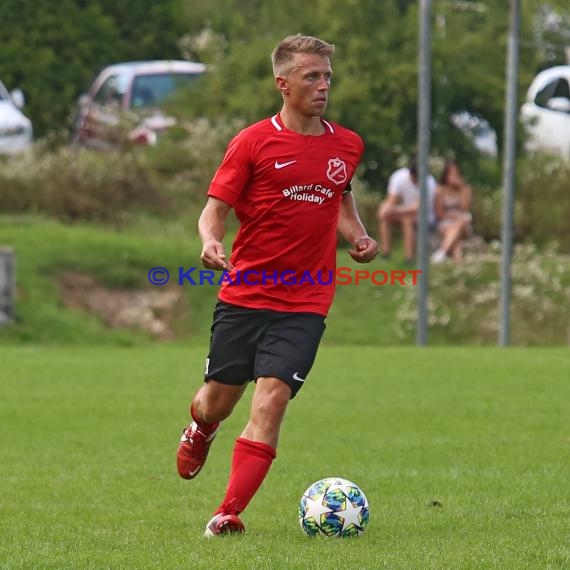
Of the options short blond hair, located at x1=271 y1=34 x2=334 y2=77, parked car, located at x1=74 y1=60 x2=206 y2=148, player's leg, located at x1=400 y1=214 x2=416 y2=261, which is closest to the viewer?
short blond hair, located at x1=271 y1=34 x2=334 y2=77

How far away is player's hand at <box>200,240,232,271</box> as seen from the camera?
24.1 feet

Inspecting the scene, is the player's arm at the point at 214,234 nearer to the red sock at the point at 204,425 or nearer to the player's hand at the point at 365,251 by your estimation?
the player's hand at the point at 365,251

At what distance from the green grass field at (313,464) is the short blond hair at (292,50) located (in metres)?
2.16

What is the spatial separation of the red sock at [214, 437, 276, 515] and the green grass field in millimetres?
203

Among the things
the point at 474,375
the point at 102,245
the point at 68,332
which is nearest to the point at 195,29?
the point at 102,245

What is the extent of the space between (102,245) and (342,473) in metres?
14.1

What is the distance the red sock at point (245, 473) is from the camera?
24.9ft

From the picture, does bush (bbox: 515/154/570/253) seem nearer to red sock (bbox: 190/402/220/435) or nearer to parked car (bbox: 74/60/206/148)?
parked car (bbox: 74/60/206/148)

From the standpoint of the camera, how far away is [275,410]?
25.2 ft

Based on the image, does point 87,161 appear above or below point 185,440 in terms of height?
below

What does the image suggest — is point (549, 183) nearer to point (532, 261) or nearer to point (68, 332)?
point (532, 261)

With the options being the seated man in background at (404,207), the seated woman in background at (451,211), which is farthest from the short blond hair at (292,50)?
the seated man in background at (404,207)

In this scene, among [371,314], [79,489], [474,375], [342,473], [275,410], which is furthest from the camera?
[371,314]

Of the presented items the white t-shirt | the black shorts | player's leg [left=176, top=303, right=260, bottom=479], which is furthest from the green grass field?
the white t-shirt
